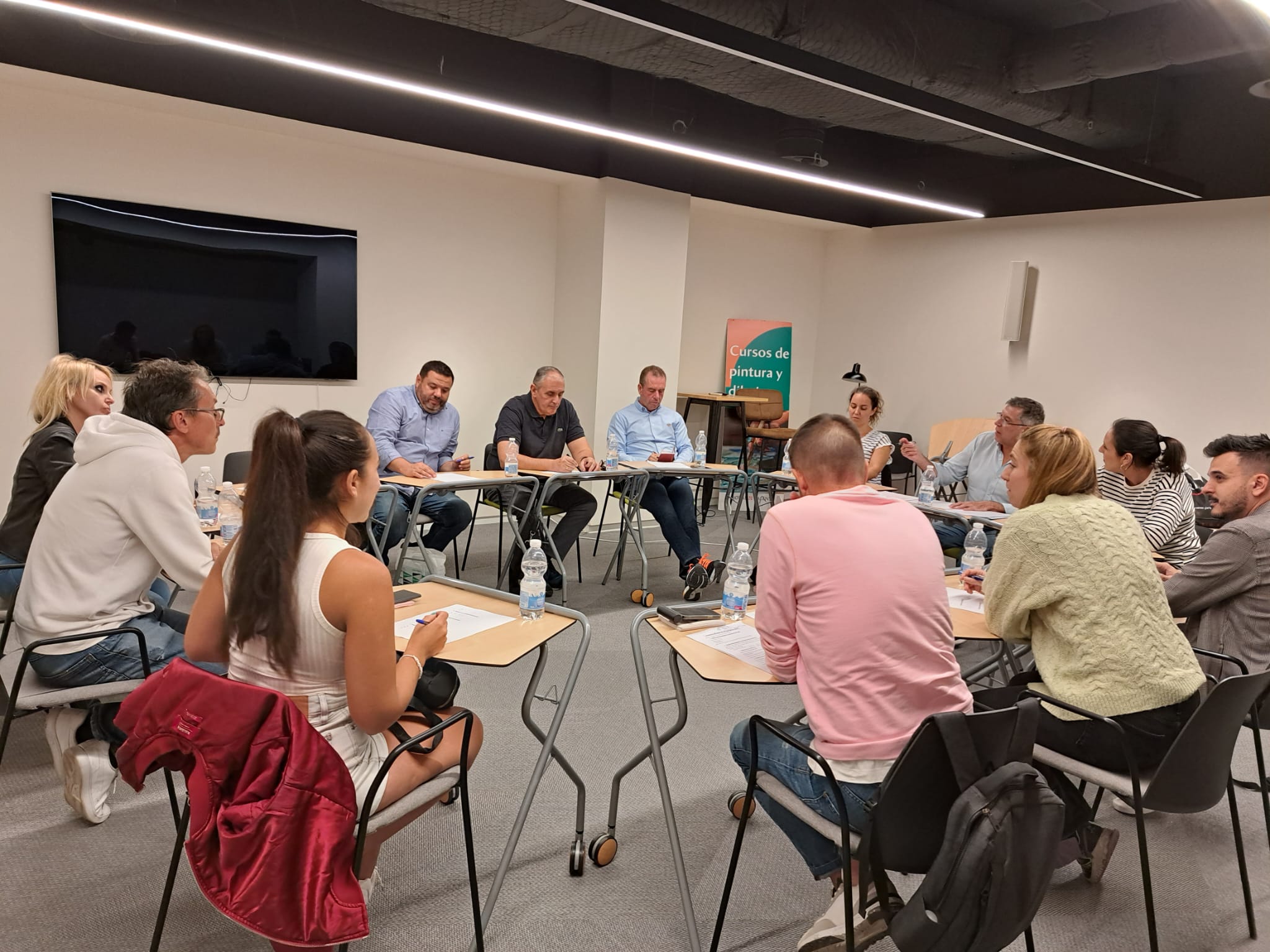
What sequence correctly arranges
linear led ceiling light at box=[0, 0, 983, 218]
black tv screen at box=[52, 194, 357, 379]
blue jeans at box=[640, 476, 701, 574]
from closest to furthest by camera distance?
linear led ceiling light at box=[0, 0, 983, 218]
black tv screen at box=[52, 194, 357, 379]
blue jeans at box=[640, 476, 701, 574]

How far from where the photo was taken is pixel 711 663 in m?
2.05

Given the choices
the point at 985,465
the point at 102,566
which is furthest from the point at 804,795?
the point at 985,465

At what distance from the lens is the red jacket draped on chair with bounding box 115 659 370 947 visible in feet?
4.73

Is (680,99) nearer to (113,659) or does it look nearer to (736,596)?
(736,596)

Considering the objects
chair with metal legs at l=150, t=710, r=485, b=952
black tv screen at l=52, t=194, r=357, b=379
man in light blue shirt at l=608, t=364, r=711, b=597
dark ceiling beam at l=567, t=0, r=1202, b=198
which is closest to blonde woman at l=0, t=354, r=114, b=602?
chair with metal legs at l=150, t=710, r=485, b=952

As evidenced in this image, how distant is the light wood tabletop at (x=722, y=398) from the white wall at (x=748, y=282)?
0.25 m

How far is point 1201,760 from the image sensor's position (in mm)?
1924

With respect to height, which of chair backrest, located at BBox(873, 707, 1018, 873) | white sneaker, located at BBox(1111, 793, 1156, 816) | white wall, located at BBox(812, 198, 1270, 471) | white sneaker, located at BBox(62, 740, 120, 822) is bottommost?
white sneaker, located at BBox(1111, 793, 1156, 816)

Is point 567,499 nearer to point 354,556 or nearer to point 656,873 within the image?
point 656,873

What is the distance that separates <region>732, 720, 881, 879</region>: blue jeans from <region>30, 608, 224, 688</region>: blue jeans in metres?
1.44

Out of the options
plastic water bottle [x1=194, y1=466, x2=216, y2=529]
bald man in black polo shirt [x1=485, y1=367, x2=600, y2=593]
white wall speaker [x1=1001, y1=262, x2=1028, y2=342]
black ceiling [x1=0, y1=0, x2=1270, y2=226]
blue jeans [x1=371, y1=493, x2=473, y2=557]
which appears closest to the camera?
plastic water bottle [x1=194, y1=466, x2=216, y2=529]

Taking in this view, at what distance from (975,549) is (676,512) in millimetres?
2232

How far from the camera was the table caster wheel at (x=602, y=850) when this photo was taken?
233 centimetres

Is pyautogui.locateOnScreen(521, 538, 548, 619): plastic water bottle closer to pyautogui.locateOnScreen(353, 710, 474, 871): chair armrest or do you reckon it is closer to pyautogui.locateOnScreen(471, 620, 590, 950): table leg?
pyautogui.locateOnScreen(471, 620, 590, 950): table leg
